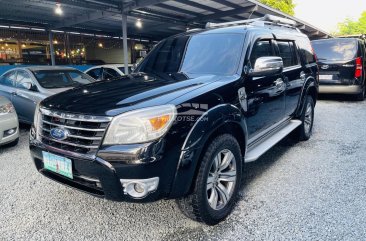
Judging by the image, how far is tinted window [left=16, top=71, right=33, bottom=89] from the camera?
573 centimetres

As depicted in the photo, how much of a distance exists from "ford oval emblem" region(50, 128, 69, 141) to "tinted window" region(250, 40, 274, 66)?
193 cm

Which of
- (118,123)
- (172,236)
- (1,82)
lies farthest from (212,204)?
(1,82)

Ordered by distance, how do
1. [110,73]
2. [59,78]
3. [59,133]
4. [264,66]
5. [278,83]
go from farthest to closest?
[110,73], [59,78], [278,83], [264,66], [59,133]

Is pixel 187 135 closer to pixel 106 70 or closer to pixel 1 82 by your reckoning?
pixel 1 82

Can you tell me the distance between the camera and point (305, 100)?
4.49m

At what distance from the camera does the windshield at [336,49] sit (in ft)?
25.6

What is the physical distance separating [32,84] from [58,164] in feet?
13.1

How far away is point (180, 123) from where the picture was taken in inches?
81.4

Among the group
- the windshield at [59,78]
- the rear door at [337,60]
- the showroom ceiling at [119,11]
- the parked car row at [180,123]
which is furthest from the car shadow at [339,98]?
the windshield at [59,78]

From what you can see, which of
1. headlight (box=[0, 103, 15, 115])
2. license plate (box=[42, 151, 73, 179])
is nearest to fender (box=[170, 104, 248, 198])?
license plate (box=[42, 151, 73, 179])

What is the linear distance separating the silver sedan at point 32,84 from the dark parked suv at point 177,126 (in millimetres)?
3091

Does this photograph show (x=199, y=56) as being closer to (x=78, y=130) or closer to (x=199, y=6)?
(x=78, y=130)

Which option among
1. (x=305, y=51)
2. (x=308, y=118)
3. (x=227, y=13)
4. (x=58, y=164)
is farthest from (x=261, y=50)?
(x=227, y=13)

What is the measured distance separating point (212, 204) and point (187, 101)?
0.92 metres
